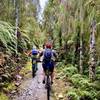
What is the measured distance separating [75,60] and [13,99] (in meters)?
8.26

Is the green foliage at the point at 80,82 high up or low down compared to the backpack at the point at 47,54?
down

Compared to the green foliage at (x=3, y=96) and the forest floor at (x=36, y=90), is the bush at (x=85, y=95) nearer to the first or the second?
the forest floor at (x=36, y=90)

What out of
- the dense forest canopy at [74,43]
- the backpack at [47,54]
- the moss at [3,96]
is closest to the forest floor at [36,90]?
the moss at [3,96]

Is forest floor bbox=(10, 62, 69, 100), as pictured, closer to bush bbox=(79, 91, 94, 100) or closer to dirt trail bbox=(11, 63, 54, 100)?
dirt trail bbox=(11, 63, 54, 100)

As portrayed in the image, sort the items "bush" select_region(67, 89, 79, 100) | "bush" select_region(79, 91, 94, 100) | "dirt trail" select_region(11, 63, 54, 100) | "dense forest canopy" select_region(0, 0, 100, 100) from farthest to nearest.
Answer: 1. "dense forest canopy" select_region(0, 0, 100, 100)
2. "dirt trail" select_region(11, 63, 54, 100)
3. "bush" select_region(79, 91, 94, 100)
4. "bush" select_region(67, 89, 79, 100)

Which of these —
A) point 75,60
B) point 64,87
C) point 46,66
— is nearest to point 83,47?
point 75,60

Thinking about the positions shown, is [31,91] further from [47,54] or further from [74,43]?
[74,43]

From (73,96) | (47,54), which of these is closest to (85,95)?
(73,96)

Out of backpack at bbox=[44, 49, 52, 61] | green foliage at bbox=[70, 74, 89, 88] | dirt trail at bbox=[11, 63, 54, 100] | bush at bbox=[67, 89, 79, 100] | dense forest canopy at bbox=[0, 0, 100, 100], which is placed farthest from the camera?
dense forest canopy at bbox=[0, 0, 100, 100]

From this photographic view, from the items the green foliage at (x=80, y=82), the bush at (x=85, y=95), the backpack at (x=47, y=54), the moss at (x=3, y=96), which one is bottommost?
the bush at (x=85, y=95)

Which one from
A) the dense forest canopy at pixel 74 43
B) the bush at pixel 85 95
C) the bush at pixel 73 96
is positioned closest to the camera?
the bush at pixel 73 96

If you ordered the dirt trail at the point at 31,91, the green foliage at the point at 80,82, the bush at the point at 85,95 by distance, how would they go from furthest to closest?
the green foliage at the point at 80,82
the dirt trail at the point at 31,91
the bush at the point at 85,95

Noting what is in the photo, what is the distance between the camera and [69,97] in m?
10.2

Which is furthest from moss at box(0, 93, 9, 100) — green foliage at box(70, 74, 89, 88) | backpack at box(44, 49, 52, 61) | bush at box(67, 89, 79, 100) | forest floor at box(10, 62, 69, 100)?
green foliage at box(70, 74, 89, 88)
